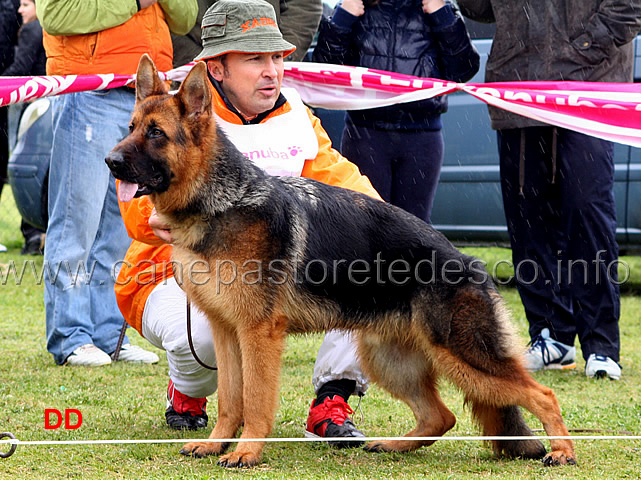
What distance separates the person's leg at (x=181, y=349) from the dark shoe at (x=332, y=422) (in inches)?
20.9

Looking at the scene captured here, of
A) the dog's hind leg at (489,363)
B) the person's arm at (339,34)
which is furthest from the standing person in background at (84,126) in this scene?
the dog's hind leg at (489,363)

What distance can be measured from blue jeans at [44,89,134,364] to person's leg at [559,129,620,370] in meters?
2.95

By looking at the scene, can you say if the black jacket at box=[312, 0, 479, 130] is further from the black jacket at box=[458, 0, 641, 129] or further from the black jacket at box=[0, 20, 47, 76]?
the black jacket at box=[0, 20, 47, 76]

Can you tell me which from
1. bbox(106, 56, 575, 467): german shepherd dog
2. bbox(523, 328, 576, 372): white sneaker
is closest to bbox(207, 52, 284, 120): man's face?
bbox(106, 56, 575, 467): german shepherd dog

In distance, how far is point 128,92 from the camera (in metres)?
5.31

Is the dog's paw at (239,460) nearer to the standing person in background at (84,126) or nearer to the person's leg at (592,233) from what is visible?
the standing person in background at (84,126)

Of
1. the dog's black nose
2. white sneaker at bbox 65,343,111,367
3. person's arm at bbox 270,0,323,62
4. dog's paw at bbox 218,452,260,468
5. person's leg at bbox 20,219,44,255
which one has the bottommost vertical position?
person's leg at bbox 20,219,44,255

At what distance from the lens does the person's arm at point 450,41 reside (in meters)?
5.39

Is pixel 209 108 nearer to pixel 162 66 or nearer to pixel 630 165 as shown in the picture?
pixel 162 66

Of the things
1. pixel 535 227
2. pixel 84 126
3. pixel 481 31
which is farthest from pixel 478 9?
pixel 84 126

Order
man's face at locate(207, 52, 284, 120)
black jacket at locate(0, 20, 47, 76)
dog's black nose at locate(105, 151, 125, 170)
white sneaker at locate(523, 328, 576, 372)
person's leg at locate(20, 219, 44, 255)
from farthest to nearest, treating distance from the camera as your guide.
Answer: person's leg at locate(20, 219, 44, 255), black jacket at locate(0, 20, 47, 76), white sneaker at locate(523, 328, 576, 372), man's face at locate(207, 52, 284, 120), dog's black nose at locate(105, 151, 125, 170)

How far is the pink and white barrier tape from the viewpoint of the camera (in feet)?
15.8

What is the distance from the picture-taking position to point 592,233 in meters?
5.34

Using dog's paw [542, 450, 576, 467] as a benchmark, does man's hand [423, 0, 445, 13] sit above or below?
above
